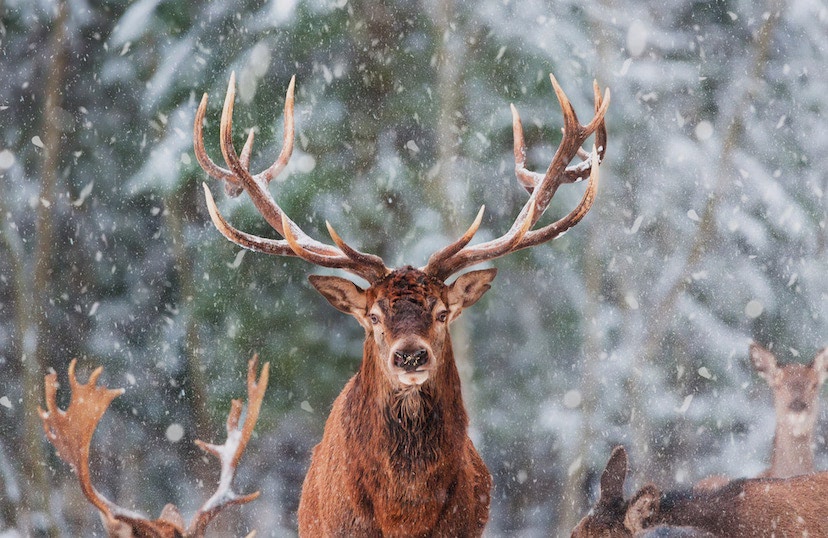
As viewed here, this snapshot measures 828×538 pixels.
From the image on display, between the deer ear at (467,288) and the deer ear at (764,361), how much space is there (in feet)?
16.9

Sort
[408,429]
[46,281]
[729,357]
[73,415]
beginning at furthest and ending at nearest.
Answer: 1. [729,357]
2. [46,281]
3. [73,415]
4. [408,429]

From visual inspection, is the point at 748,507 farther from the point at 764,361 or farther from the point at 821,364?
the point at 764,361

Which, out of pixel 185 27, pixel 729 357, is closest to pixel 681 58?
pixel 729 357

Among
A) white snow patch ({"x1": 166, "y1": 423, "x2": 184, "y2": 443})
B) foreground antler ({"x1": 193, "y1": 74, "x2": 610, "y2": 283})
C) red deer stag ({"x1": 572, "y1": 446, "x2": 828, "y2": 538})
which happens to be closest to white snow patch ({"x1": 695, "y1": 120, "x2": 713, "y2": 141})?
red deer stag ({"x1": 572, "y1": 446, "x2": 828, "y2": 538})

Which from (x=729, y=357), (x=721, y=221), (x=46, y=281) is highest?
(x=46, y=281)

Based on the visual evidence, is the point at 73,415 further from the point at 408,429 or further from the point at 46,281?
the point at 46,281

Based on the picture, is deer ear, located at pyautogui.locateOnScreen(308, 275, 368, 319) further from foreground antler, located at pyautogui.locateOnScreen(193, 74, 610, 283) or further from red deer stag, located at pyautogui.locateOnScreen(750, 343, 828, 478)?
red deer stag, located at pyautogui.locateOnScreen(750, 343, 828, 478)

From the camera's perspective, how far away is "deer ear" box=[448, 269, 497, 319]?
5.50m

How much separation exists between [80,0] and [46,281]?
2.72 metres

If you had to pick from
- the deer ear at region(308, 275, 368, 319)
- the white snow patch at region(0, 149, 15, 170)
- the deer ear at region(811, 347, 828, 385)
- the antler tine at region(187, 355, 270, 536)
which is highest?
the deer ear at region(308, 275, 368, 319)

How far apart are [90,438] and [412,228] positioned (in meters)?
4.18

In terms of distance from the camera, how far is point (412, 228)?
10500mm

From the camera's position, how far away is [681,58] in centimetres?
1202

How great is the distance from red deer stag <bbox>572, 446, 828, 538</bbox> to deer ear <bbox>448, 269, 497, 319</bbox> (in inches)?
105
